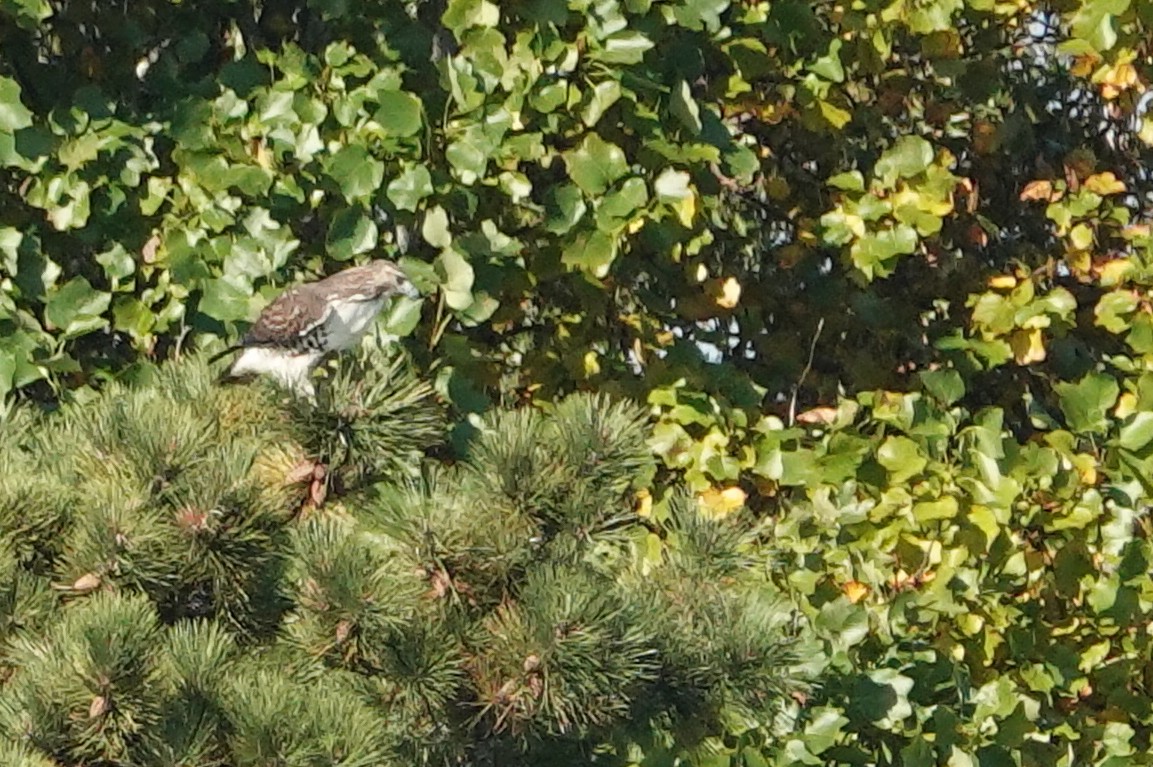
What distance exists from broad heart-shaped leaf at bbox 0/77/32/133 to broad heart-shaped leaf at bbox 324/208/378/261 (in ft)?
1.57

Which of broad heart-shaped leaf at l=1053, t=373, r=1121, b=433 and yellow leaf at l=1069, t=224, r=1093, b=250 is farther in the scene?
yellow leaf at l=1069, t=224, r=1093, b=250

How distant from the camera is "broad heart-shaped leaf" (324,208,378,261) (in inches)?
124

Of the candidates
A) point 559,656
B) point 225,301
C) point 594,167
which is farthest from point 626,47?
point 559,656

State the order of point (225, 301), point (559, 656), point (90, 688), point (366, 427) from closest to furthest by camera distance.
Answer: point (90, 688) < point (559, 656) < point (366, 427) < point (225, 301)

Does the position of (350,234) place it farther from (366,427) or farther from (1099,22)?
(1099,22)

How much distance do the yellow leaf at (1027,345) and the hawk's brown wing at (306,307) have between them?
1137mm

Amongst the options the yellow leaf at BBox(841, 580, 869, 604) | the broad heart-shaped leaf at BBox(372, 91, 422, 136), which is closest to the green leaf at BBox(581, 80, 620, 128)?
the broad heart-shaped leaf at BBox(372, 91, 422, 136)

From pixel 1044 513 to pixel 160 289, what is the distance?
1.45 meters

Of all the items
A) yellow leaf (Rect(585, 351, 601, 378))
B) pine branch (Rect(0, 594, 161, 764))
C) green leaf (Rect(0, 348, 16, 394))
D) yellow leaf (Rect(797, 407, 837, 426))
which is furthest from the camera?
yellow leaf (Rect(797, 407, 837, 426))

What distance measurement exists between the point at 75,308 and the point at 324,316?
493 mm

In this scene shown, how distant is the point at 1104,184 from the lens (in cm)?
362

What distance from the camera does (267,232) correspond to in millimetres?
3236

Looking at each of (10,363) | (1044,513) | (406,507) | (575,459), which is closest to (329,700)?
(406,507)

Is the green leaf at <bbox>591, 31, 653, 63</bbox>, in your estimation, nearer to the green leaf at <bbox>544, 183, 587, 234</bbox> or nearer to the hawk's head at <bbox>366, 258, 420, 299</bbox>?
the green leaf at <bbox>544, 183, 587, 234</bbox>
